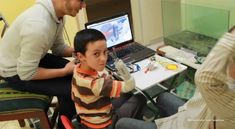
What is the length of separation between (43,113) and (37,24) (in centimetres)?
54

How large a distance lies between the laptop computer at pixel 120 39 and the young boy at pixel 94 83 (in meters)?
0.56

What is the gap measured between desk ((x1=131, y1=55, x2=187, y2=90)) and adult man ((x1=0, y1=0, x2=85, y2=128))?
44cm

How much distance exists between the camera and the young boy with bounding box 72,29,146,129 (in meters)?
1.31

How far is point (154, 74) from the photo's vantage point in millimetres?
1745

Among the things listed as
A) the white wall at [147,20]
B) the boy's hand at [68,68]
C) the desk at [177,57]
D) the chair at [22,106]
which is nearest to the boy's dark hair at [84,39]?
the boy's hand at [68,68]

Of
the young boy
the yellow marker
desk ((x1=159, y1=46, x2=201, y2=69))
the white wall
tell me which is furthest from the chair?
the white wall

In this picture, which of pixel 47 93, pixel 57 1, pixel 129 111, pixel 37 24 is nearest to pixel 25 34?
pixel 37 24

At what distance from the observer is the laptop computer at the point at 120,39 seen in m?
1.96

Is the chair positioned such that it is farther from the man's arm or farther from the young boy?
the young boy

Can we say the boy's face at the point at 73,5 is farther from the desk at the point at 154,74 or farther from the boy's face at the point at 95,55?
the desk at the point at 154,74

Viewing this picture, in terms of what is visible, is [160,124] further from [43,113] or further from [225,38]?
[43,113]

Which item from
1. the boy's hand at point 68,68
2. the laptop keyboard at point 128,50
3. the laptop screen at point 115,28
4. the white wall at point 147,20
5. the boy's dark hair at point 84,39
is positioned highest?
the boy's dark hair at point 84,39

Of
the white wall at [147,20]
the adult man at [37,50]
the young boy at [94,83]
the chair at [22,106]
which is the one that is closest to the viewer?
the young boy at [94,83]

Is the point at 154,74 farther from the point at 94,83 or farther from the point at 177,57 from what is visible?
the point at 94,83
